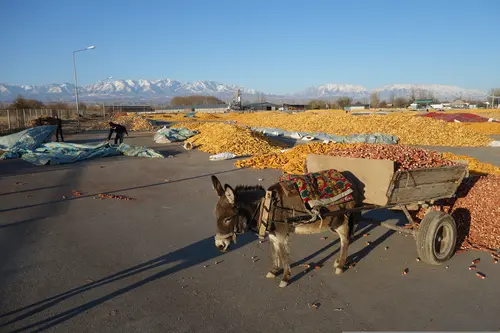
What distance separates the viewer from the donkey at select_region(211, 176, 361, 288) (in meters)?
4.81

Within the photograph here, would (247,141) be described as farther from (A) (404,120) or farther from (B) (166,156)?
(A) (404,120)

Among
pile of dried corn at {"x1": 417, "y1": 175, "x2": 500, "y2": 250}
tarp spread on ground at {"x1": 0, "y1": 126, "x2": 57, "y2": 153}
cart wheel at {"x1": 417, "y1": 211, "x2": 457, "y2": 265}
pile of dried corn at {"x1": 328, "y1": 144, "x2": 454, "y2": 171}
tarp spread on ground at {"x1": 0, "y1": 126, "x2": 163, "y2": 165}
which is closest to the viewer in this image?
cart wheel at {"x1": 417, "y1": 211, "x2": 457, "y2": 265}

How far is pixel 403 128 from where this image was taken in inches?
1196

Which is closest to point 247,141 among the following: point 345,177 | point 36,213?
point 36,213

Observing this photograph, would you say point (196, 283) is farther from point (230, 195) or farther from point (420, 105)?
point (420, 105)

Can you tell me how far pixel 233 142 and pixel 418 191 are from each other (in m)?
16.2

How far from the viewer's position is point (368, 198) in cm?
597

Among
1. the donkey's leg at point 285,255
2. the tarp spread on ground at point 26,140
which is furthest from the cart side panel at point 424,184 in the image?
the tarp spread on ground at point 26,140

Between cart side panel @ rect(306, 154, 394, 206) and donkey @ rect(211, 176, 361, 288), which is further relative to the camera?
cart side panel @ rect(306, 154, 394, 206)

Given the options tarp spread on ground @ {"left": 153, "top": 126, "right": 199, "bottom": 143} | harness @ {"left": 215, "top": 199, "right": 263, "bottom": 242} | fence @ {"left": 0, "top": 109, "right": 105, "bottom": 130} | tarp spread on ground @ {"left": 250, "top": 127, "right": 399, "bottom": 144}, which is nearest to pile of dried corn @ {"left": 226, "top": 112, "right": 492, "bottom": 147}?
tarp spread on ground @ {"left": 250, "top": 127, "right": 399, "bottom": 144}

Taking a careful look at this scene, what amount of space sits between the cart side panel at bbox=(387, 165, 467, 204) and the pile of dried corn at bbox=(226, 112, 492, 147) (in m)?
22.6

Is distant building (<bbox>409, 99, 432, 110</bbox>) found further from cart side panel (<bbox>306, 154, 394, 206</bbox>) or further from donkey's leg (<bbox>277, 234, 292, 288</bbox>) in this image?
donkey's leg (<bbox>277, 234, 292, 288</bbox>)

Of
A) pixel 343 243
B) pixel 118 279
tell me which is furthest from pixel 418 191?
pixel 118 279

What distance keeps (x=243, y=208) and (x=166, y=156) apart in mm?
16047
